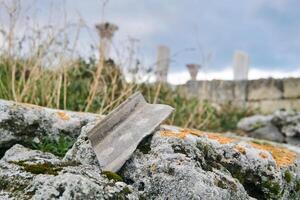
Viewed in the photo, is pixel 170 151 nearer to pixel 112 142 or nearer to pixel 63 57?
pixel 112 142

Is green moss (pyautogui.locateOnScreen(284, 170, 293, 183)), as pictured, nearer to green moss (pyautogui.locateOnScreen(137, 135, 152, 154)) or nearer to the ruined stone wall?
green moss (pyautogui.locateOnScreen(137, 135, 152, 154))

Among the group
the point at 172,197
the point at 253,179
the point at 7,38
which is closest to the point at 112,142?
the point at 172,197

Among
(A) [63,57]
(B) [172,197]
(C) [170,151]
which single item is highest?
(A) [63,57]

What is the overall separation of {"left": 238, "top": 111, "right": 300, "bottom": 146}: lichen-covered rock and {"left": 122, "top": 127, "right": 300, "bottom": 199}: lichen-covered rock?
215 inches

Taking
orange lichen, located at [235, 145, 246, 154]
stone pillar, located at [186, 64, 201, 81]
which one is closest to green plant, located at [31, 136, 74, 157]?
orange lichen, located at [235, 145, 246, 154]

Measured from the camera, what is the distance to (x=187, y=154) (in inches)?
95.7

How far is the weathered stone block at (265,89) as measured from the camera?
1312 cm

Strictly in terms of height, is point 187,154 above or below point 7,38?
below

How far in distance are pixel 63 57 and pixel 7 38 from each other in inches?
25.1

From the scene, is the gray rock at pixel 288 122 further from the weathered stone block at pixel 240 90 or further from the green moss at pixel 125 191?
the green moss at pixel 125 191

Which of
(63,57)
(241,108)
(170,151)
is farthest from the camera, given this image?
(241,108)

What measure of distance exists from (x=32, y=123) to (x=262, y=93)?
34.9 ft

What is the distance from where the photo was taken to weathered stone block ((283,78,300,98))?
42.2 ft

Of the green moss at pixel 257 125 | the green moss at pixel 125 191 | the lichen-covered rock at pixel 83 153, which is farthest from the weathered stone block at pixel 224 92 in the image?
the green moss at pixel 125 191
